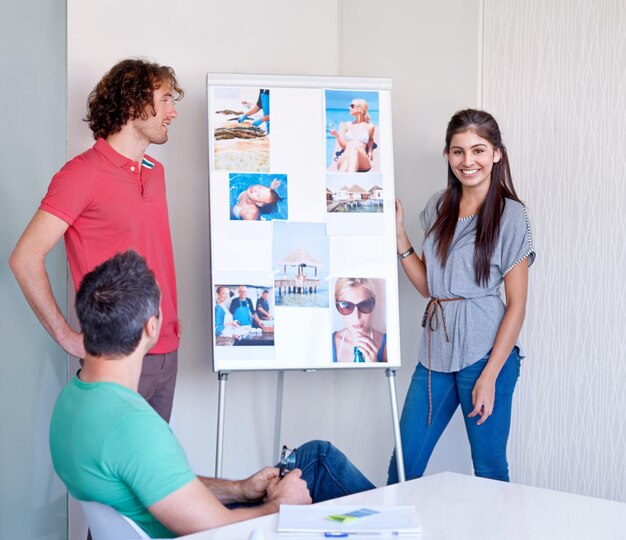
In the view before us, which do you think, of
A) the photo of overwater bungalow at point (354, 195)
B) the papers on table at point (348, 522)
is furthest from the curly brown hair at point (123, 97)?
the papers on table at point (348, 522)

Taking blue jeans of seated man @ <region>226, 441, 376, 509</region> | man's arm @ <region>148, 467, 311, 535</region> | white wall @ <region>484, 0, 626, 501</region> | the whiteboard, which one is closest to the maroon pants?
the whiteboard

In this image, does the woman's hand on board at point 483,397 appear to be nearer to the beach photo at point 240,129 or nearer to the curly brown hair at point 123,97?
the beach photo at point 240,129

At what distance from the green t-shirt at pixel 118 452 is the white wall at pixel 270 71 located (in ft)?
6.26

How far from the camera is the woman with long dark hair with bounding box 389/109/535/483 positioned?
104 inches

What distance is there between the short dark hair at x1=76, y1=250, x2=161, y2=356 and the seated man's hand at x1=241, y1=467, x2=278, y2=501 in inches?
22.0

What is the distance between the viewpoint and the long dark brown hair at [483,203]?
268 cm

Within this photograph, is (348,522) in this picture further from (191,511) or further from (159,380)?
(159,380)

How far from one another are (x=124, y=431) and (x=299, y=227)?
1607 mm

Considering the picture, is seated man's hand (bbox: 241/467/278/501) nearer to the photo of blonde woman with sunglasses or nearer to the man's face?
the photo of blonde woman with sunglasses

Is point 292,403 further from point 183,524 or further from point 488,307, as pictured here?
point 183,524

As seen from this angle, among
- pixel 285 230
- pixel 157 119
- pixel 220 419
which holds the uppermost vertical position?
pixel 157 119

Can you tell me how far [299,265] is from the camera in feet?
9.89

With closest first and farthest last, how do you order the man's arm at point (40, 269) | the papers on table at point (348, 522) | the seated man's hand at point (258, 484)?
the papers on table at point (348, 522) < the seated man's hand at point (258, 484) < the man's arm at point (40, 269)

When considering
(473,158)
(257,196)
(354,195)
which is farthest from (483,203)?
(257,196)
